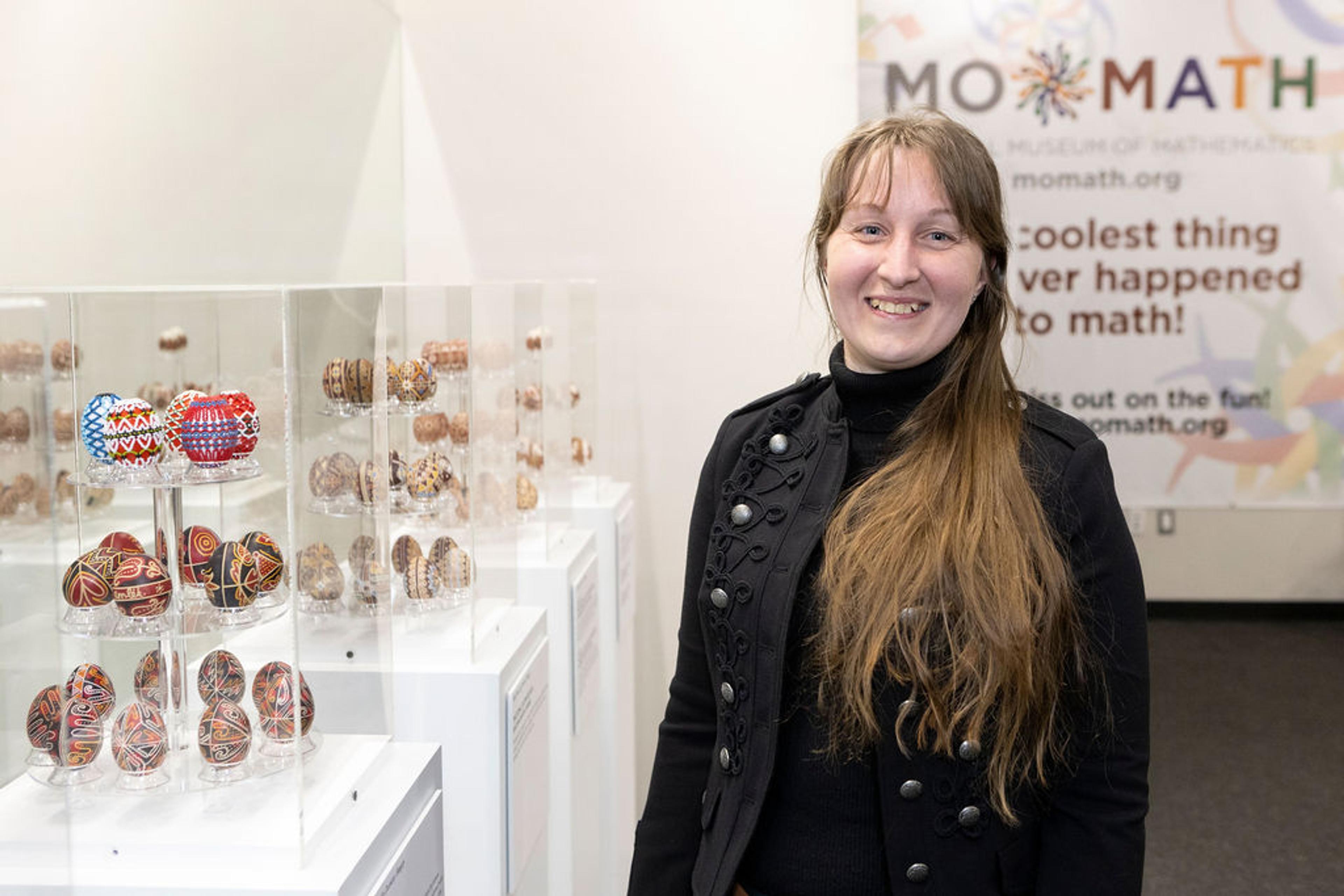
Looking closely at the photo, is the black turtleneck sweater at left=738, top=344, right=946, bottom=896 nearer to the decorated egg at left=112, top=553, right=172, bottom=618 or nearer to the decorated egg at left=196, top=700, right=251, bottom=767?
the decorated egg at left=196, top=700, right=251, bottom=767

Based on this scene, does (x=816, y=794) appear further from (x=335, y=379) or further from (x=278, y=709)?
(x=335, y=379)

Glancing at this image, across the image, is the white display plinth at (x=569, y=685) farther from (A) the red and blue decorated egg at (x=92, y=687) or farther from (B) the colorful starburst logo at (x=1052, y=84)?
(B) the colorful starburst logo at (x=1052, y=84)

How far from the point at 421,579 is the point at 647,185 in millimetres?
2406

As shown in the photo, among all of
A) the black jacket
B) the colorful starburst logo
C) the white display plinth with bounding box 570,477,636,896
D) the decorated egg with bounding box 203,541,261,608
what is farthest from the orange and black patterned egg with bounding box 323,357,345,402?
the colorful starburst logo

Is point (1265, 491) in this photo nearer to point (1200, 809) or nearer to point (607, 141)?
point (1200, 809)

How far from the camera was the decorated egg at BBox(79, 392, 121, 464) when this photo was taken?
5.12 ft

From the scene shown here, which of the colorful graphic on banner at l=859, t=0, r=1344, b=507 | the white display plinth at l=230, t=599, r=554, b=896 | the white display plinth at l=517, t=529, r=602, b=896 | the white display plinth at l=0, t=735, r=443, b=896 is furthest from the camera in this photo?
the colorful graphic on banner at l=859, t=0, r=1344, b=507

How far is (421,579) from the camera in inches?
92.4

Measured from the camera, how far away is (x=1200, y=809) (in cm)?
443

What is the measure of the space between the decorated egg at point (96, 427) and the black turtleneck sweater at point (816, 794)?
84cm

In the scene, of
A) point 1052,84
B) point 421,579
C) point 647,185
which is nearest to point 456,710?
point 421,579

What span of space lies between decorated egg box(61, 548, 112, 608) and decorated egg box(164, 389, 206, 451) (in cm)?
17

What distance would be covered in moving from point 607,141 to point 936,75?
9.30 ft

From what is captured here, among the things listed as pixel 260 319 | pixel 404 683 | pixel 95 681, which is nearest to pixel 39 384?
pixel 260 319
